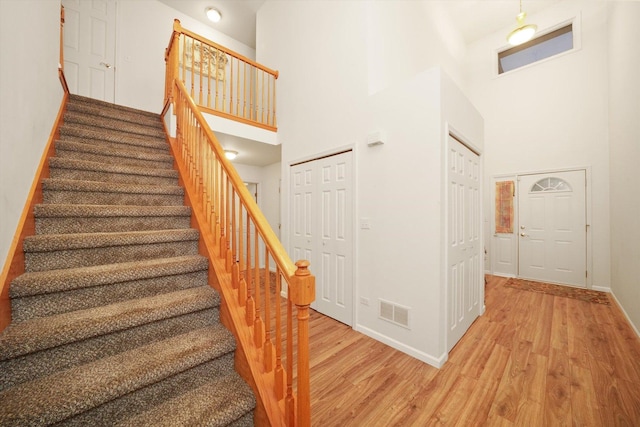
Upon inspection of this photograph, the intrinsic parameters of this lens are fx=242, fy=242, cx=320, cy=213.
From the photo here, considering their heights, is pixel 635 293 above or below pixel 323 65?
below

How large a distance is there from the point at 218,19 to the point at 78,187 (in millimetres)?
4916

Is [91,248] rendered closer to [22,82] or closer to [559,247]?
[22,82]

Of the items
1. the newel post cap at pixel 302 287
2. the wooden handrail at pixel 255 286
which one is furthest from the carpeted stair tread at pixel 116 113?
the newel post cap at pixel 302 287

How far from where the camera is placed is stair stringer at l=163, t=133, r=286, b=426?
1185 mm

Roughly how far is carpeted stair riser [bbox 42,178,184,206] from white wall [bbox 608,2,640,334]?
4.73 meters

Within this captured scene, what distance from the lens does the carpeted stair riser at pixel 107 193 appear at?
1851mm

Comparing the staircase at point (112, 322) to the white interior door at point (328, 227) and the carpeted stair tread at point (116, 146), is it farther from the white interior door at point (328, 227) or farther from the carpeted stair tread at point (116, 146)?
the white interior door at point (328, 227)

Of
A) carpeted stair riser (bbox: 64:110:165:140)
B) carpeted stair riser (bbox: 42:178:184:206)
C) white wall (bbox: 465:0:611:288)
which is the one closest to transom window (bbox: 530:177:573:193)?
white wall (bbox: 465:0:611:288)

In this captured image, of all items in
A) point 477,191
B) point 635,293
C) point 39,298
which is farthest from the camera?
point 477,191

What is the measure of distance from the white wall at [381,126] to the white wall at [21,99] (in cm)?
247

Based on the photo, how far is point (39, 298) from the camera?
128 cm

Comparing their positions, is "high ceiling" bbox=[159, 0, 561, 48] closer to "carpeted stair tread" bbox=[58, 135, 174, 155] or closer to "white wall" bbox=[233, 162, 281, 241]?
"white wall" bbox=[233, 162, 281, 241]

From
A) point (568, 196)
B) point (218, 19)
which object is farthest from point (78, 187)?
point (568, 196)

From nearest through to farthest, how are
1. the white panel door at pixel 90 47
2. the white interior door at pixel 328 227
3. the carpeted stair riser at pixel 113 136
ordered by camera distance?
1. the carpeted stair riser at pixel 113 136
2. the white interior door at pixel 328 227
3. the white panel door at pixel 90 47
